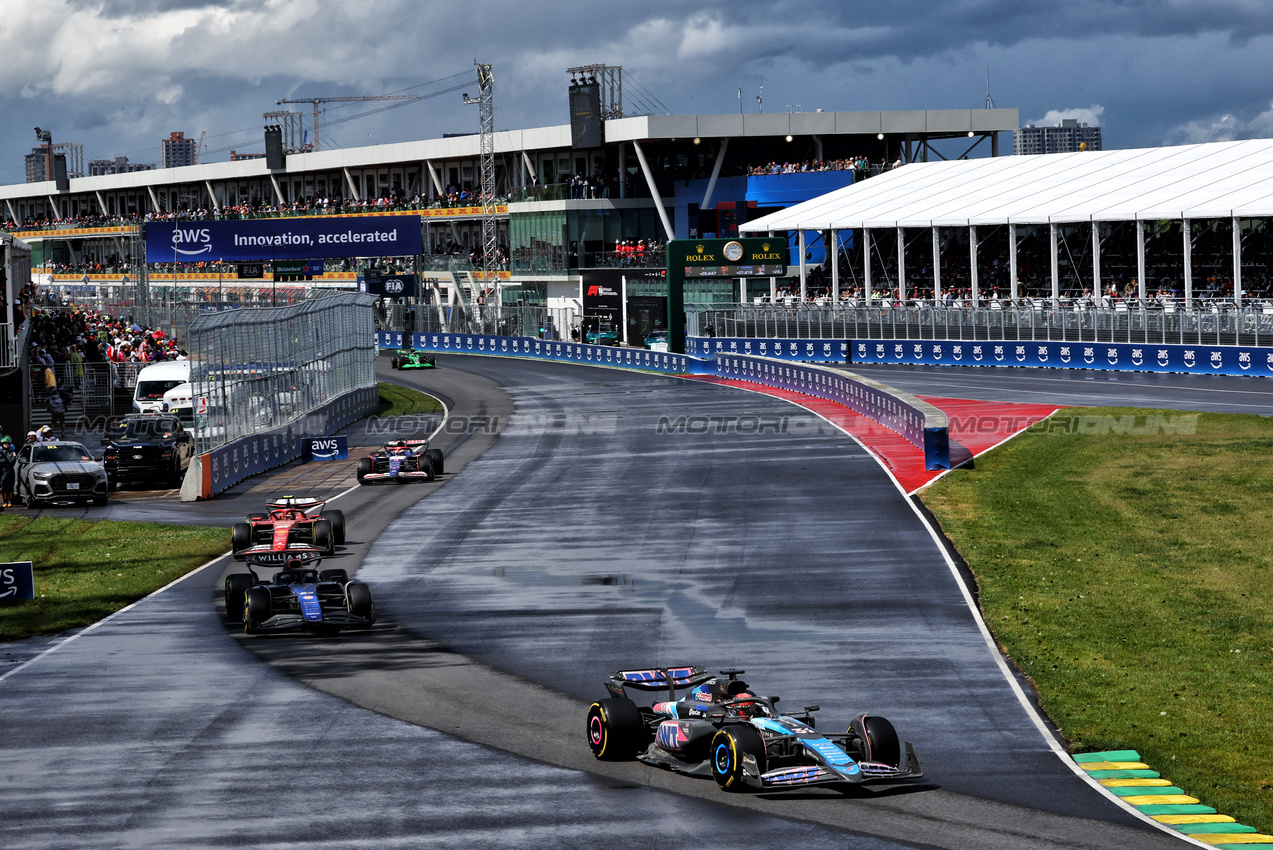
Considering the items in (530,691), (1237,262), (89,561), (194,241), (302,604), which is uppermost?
(194,241)

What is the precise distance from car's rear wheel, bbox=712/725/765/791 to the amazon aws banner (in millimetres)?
62696

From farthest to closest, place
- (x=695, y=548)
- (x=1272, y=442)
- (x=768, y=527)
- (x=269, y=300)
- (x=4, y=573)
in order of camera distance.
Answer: (x=269, y=300) < (x=1272, y=442) < (x=768, y=527) < (x=695, y=548) < (x=4, y=573)

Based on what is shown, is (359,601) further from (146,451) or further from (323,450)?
(323,450)

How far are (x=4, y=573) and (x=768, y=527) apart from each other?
13.2 metres

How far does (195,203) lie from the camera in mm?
150375

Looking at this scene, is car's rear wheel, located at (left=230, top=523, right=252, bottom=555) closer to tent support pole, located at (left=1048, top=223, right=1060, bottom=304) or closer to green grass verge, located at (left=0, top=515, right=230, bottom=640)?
green grass verge, located at (left=0, top=515, right=230, bottom=640)

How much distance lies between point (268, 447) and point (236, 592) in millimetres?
20566

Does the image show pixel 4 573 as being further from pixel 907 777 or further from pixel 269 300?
pixel 269 300

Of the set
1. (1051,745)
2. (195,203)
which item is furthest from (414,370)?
(195,203)

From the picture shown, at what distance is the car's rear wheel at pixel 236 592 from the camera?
20.0m

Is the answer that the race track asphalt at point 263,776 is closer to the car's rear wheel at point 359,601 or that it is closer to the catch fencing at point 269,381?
the car's rear wheel at point 359,601

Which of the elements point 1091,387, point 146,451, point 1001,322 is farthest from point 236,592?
point 1001,322

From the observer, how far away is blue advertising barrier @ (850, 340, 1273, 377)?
52.2 m

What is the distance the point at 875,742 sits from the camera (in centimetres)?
1255
